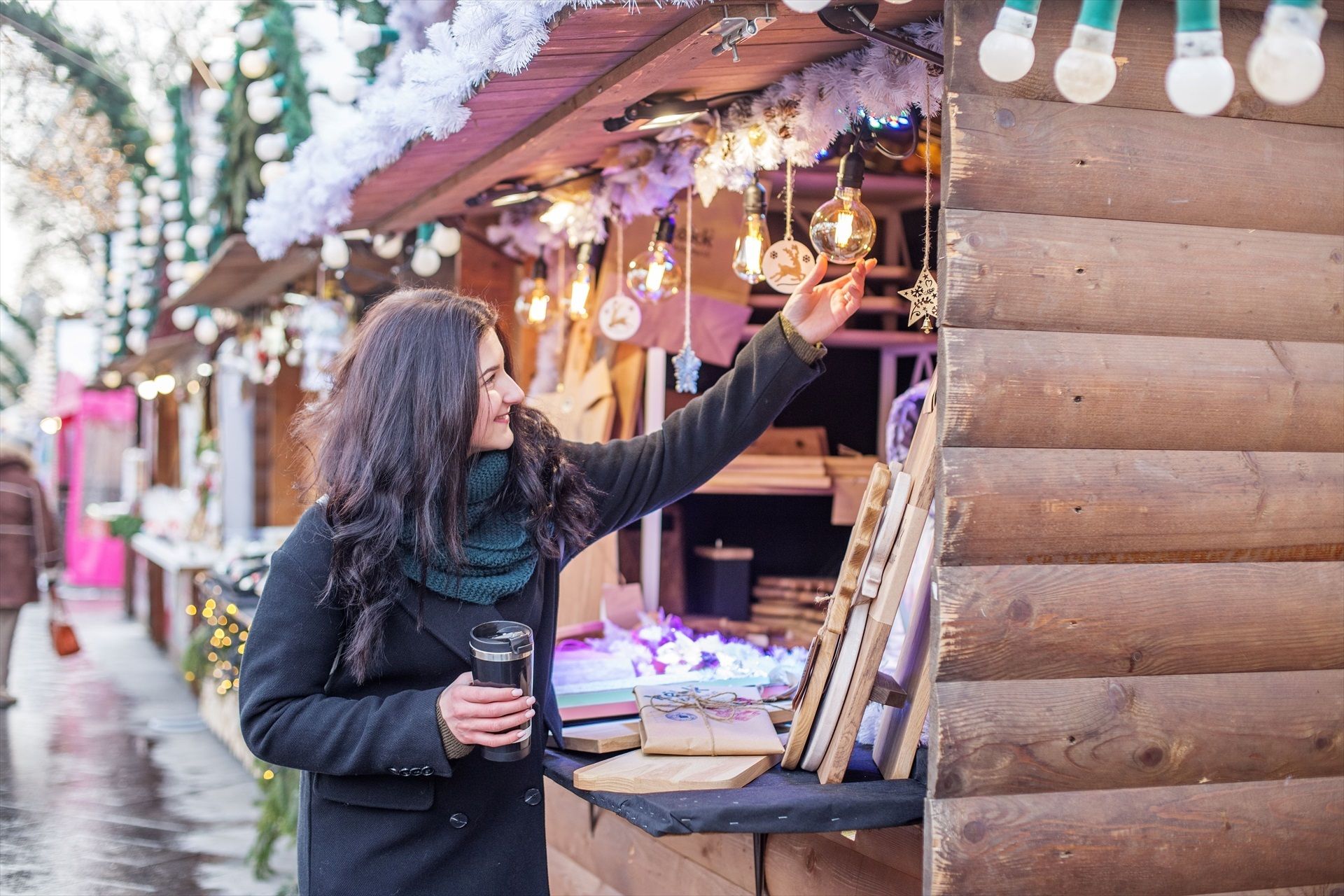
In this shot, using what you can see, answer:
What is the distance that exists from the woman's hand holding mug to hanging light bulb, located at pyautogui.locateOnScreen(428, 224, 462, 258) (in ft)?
10.8

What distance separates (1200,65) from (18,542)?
27.2ft

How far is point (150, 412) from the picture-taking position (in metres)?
14.7

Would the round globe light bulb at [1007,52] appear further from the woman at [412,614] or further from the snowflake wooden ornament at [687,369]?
the snowflake wooden ornament at [687,369]

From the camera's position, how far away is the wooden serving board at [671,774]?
7.11 ft

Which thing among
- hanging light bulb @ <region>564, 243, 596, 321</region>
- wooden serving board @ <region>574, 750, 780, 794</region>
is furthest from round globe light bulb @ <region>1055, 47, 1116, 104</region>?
hanging light bulb @ <region>564, 243, 596, 321</region>

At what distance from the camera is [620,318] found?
403 centimetres

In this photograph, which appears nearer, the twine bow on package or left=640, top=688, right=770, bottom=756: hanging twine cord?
the twine bow on package

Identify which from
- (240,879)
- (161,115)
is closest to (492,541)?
(240,879)

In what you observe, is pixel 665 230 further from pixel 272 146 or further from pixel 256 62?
pixel 256 62

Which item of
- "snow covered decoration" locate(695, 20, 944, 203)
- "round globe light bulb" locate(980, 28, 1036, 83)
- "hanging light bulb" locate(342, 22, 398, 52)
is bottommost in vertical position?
"round globe light bulb" locate(980, 28, 1036, 83)

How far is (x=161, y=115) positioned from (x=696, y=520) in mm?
8465

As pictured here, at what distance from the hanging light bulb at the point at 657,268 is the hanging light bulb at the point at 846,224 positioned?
3.03ft

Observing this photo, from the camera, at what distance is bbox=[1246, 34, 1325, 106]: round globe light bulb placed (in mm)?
1183

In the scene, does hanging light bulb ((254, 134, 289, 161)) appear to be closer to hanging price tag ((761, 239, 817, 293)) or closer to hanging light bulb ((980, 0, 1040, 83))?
hanging price tag ((761, 239, 817, 293))
